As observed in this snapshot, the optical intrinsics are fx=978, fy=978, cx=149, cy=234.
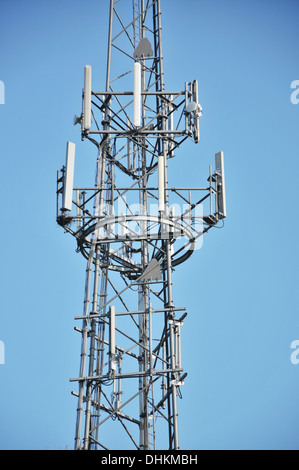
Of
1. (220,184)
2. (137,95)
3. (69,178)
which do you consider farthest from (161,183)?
(137,95)

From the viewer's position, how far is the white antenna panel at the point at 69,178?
3609 cm

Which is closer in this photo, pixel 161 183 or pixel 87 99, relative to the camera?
pixel 161 183

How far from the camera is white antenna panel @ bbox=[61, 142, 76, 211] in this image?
36094mm

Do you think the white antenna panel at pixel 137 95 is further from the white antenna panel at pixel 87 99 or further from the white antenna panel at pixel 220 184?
the white antenna panel at pixel 220 184

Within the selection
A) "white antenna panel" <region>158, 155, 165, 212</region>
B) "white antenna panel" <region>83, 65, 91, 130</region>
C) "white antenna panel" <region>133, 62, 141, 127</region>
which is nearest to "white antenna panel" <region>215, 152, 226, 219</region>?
"white antenna panel" <region>158, 155, 165, 212</region>

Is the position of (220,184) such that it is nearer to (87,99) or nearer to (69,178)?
(69,178)

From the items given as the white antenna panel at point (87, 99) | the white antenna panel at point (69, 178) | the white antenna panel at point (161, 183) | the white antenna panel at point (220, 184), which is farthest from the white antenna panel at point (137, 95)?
the white antenna panel at point (220, 184)

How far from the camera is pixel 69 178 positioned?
36562 millimetres

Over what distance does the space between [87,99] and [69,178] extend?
329 cm

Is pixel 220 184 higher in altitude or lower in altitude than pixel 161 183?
higher

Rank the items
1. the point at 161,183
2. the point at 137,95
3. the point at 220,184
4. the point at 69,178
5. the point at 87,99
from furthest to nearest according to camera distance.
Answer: the point at 220,184
the point at 137,95
the point at 87,99
the point at 161,183
the point at 69,178
